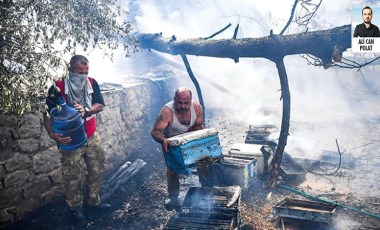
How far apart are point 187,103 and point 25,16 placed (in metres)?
2.67

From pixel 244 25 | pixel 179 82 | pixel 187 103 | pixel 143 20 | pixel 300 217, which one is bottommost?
pixel 300 217

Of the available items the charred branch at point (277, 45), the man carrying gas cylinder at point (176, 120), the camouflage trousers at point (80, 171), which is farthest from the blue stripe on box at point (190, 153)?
the charred branch at point (277, 45)

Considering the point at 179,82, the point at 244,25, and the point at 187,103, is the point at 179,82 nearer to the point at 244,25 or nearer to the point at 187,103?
the point at 187,103

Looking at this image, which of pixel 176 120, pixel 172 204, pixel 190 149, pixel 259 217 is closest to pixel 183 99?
pixel 176 120

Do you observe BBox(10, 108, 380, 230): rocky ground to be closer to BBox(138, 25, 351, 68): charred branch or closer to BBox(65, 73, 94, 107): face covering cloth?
BBox(65, 73, 94, 107): face covering cloth

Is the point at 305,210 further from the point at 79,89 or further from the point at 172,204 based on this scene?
the point at 79,89

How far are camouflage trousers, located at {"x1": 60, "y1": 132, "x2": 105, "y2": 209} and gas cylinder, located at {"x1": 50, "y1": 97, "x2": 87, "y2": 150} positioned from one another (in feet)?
0.53

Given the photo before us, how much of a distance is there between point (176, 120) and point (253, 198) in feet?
8.04

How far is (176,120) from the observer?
5074 mm

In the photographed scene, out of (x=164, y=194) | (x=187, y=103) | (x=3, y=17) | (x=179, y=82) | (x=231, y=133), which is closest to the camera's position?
(x=3, y=17)

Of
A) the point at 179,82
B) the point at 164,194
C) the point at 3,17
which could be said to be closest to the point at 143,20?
the point at 179,82

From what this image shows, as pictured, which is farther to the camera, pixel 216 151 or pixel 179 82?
pixel 179 82

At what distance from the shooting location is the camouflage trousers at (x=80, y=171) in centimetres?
466

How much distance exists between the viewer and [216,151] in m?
4.59
